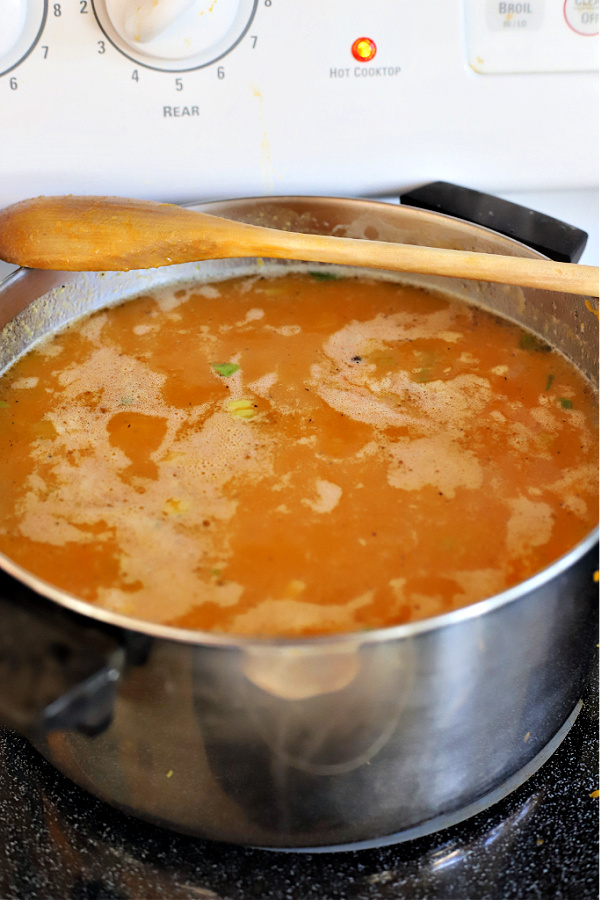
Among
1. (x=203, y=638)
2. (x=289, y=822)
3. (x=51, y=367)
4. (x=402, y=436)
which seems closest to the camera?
(x=203, y=638)

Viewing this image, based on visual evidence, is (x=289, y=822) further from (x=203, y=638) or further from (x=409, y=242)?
(x=409, y=242)

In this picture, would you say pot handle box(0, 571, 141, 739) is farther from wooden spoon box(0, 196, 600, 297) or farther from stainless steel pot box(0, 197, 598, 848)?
wooden spoon box(0, 196, 600, 297)

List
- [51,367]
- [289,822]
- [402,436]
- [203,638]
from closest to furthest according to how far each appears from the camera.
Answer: [203,638] < [289,822] < [402,436] < [51,367]

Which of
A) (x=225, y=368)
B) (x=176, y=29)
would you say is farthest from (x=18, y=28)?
(x=225, y=368)

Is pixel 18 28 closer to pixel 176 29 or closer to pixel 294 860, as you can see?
pixel 176 29

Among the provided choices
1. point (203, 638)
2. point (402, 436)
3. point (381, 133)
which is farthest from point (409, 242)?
point (203, 638)

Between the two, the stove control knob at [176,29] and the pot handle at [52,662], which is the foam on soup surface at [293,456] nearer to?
the pot handle at [52,662]
